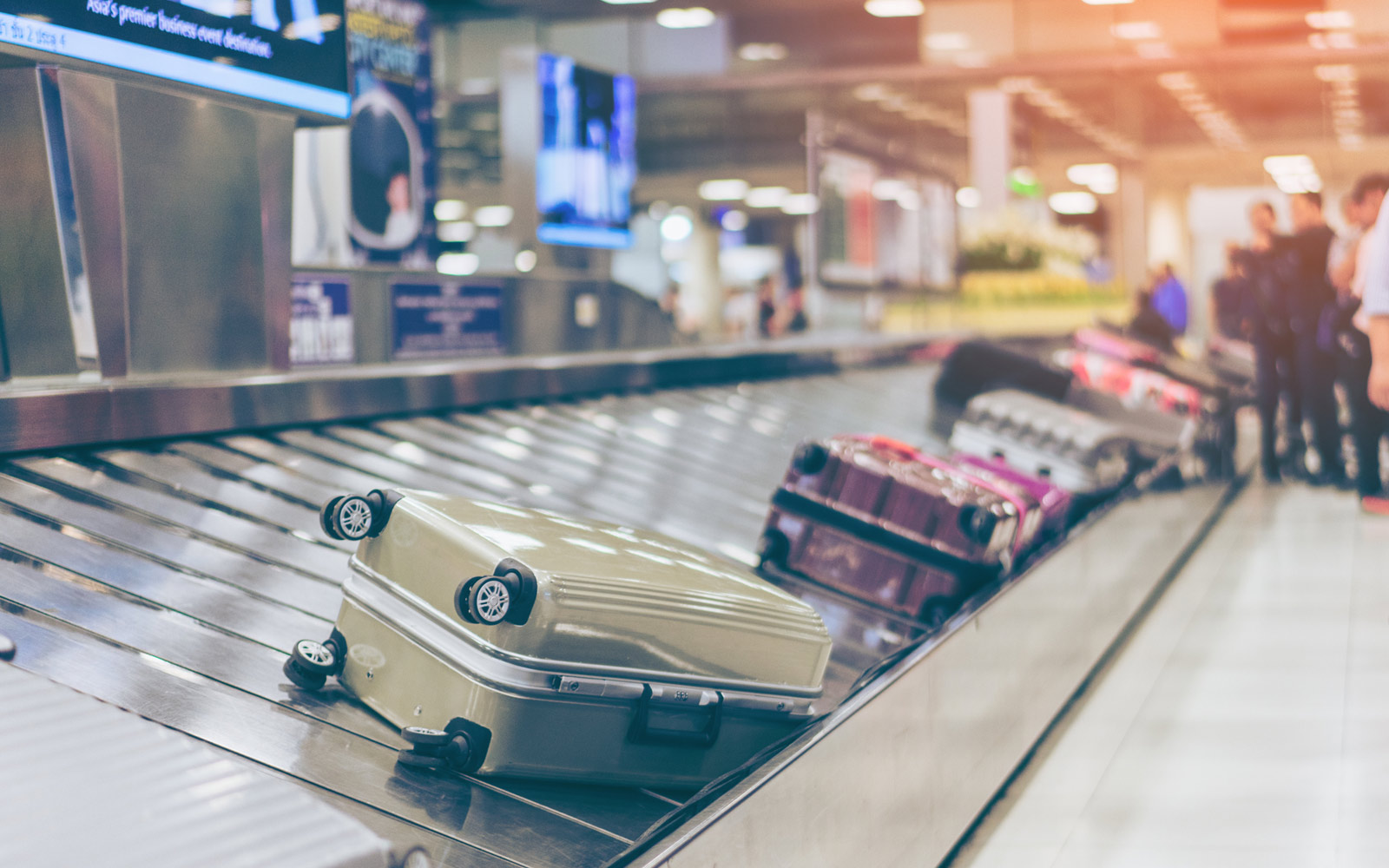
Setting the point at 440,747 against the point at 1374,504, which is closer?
the point at 440,747

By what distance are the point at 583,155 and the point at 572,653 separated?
7.87 metres

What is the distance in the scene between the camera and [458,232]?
32.1 metres

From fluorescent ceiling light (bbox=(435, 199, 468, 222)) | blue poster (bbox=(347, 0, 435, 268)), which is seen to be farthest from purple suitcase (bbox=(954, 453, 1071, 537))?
fluorescent ceiling light (bbox=(435, 199, 468, 222))

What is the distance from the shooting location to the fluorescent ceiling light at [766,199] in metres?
24.8

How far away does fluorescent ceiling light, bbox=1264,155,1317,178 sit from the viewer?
44.1 feet

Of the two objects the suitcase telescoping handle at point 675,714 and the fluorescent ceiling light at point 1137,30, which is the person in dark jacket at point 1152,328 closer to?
the fluorescent ceiling light at point 1137,30

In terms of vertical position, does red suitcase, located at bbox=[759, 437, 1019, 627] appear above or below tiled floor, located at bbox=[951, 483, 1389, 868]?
above

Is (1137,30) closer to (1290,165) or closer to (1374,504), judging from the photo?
(1290,165)

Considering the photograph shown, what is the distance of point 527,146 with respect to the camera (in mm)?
8586

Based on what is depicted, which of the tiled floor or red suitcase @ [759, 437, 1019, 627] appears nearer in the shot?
the tiled floor

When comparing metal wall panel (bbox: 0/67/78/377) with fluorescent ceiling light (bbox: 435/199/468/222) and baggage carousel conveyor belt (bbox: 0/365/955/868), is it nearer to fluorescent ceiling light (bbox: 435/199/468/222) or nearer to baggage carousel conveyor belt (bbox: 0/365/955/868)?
baggage carousel conveyor belt (bbox: 0/365/955/868)

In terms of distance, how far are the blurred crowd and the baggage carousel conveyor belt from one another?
148 inches

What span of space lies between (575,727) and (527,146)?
7.42 metres

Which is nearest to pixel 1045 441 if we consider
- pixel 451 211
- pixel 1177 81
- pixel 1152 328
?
pixel 1152 328
